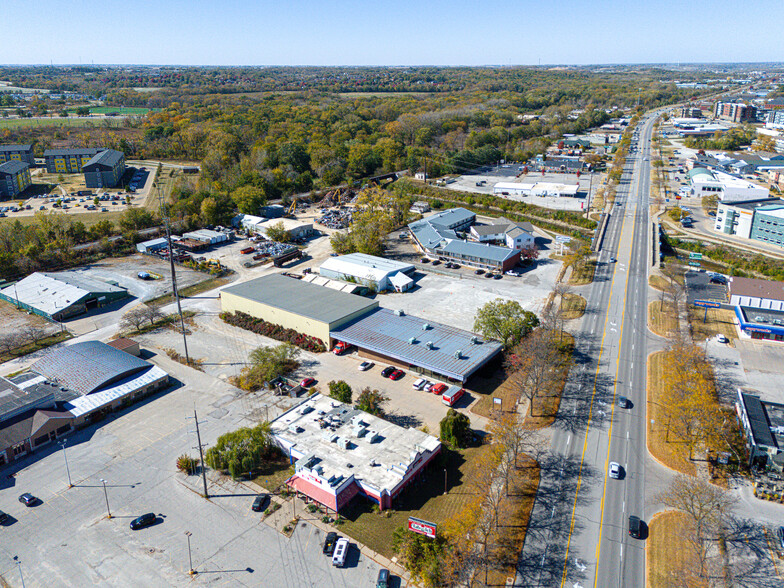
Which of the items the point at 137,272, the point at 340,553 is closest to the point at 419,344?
the point at 340,553

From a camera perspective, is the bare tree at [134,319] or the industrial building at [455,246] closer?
the bare tree at [134,319]

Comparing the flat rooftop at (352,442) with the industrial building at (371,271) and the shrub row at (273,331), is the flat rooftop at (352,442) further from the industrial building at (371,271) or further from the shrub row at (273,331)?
the industrial building at (371,271)

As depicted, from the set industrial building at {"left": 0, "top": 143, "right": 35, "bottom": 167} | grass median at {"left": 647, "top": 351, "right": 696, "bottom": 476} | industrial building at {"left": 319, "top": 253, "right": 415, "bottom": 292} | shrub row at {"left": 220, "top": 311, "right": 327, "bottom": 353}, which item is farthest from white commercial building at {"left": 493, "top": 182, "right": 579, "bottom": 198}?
industrial building at {"left": 0, "top": 143, "right": 35, "bottom": 167}

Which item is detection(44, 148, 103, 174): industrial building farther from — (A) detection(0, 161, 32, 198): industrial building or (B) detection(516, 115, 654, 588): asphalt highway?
(B) detection(516, 115, 654, 588): asphalt highway

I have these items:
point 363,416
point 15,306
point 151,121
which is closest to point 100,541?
point 363,416

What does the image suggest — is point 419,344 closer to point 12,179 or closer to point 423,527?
point 423,527

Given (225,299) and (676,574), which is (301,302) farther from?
(676,574)

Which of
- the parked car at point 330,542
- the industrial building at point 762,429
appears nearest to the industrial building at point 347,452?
the parked car at point 330,542
